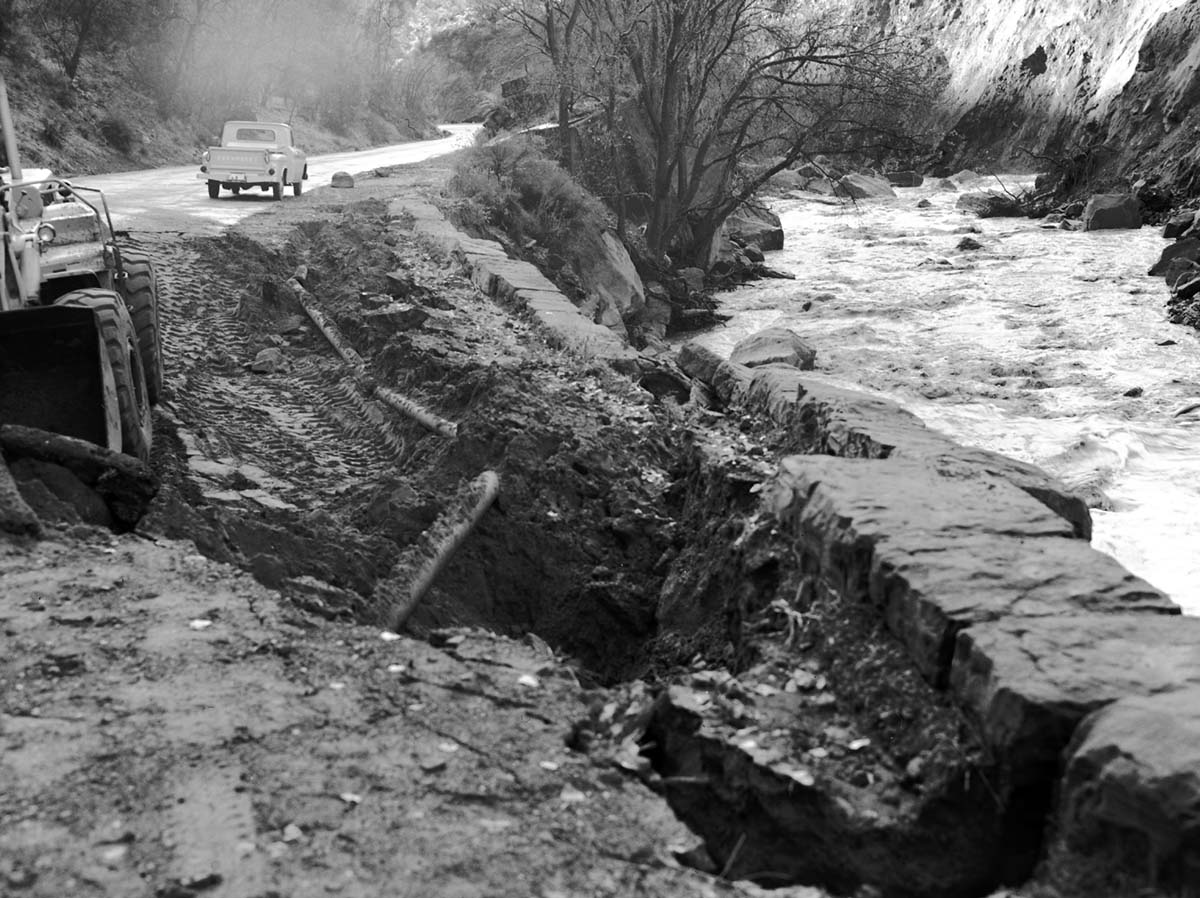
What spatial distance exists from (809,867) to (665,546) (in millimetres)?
3125

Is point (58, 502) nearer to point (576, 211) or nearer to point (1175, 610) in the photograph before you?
point (1175, 610)

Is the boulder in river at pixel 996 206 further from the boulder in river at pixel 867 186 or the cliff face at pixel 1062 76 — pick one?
the boulder in river at pixel 867 186

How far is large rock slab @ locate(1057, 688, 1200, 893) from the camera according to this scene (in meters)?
2.55

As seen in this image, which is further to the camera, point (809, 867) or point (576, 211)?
point (576, 211)

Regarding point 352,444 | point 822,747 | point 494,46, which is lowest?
point 352,444

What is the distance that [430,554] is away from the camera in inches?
231

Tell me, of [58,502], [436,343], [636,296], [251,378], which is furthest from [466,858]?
[636,296]


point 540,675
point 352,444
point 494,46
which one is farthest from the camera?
point 494,46

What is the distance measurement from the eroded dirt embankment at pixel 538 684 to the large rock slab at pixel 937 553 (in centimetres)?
2

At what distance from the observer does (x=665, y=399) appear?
7.98 meters

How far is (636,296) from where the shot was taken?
17.5m

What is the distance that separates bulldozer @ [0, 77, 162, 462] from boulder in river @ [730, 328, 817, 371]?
649 centimetres

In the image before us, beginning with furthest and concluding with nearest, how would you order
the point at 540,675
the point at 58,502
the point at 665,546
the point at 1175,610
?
1. the point at 665,546
2. the point at 58,502
3. the point at 540,675
4. the point at 1175,610

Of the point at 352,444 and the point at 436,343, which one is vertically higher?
the point at 436,343
